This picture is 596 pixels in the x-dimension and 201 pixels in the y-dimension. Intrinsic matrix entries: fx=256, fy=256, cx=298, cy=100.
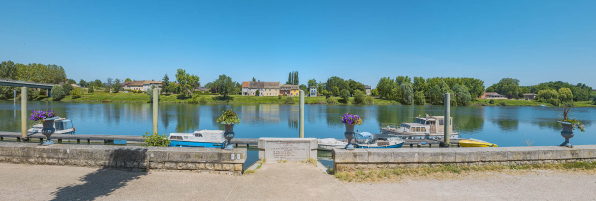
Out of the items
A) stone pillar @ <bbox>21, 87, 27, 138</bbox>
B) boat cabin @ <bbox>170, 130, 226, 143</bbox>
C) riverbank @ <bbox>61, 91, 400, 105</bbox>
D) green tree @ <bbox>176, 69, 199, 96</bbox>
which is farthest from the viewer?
→ green tree @ <bbox>176, 69, 199, 96</bbox>

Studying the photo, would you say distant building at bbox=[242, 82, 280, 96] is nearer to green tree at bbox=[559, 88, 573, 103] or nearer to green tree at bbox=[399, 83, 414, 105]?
green tree at bbox=[399, 83, 414, 105]

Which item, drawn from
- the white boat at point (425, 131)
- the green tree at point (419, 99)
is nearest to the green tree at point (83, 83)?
the green tree at point (419, 99)

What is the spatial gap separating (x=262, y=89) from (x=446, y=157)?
124397mm

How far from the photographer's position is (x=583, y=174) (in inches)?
259

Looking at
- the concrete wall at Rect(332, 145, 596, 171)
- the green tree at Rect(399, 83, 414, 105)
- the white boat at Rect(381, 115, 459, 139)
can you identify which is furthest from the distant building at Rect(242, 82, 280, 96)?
the concrete wall at Rect(332, 145, 596, 171)

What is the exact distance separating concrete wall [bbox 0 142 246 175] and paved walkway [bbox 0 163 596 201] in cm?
22

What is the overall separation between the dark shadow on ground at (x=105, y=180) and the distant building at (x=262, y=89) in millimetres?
122327

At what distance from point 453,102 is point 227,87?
82296 mm

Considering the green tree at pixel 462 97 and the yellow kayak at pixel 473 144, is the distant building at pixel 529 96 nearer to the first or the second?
the green tree at pixel 462 97

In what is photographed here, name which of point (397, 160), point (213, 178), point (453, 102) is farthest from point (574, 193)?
point (453, 102)

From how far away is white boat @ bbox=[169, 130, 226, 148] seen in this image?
58.4 feet

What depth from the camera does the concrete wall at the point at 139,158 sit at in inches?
254

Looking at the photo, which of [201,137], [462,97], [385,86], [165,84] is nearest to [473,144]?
[201,137]

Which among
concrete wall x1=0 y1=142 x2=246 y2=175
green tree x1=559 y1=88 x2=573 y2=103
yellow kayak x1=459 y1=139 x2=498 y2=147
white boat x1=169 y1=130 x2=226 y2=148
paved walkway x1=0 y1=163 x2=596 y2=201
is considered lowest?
yellow kayak x1=459 y1=139 x2=498 y2=147
